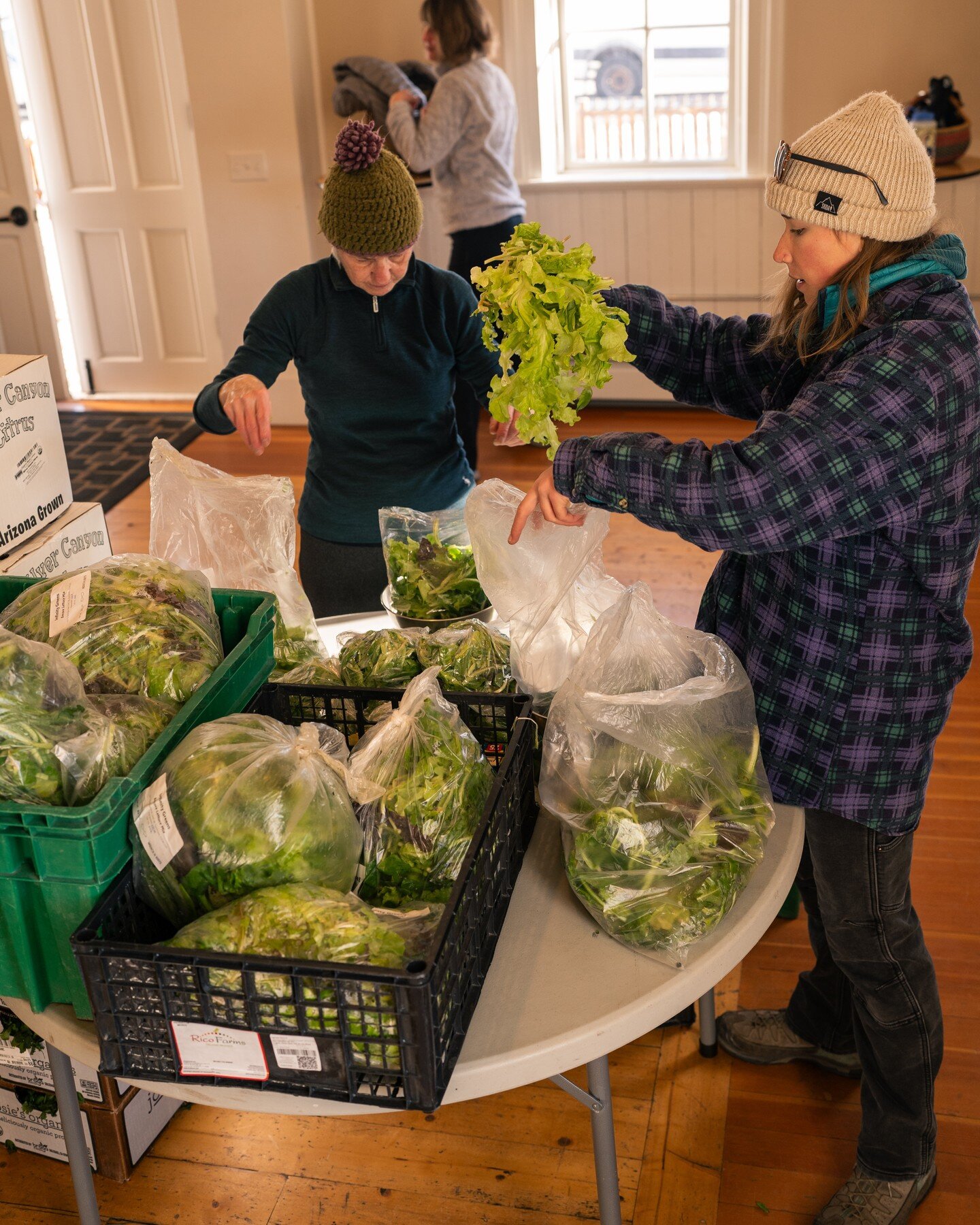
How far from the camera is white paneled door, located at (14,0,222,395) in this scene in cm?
558

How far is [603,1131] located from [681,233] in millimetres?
4661

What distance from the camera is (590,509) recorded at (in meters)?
1.50

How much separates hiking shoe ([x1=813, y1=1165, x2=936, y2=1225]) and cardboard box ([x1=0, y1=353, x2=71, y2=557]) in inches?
66.2

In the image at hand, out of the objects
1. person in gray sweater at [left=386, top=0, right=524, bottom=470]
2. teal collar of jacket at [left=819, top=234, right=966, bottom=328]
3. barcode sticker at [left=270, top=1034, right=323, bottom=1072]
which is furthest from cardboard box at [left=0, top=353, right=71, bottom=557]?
person in gray sweater at [left=386, top=0, right=524, bottom=470]

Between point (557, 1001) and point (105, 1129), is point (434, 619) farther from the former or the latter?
point (105, 1129)

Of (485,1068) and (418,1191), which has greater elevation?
(485,1068)

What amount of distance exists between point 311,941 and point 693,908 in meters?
0.41

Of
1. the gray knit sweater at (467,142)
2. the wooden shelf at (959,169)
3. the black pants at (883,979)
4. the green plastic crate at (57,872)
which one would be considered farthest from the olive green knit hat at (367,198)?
the wooden shelf at (959,169)

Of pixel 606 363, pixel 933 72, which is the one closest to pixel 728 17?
pixel 933 72

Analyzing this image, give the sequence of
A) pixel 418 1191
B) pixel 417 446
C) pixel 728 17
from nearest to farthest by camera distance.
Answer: pixel 418 1191 < pixel 417 446 < pixel 728 17

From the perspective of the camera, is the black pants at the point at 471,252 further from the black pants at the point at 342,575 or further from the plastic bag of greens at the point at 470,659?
the plastic bag of greens at the point at 470,659

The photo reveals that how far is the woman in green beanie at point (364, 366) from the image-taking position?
216 cm

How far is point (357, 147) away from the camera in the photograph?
6.93 feet

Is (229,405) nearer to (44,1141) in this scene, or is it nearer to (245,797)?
(245,797)
